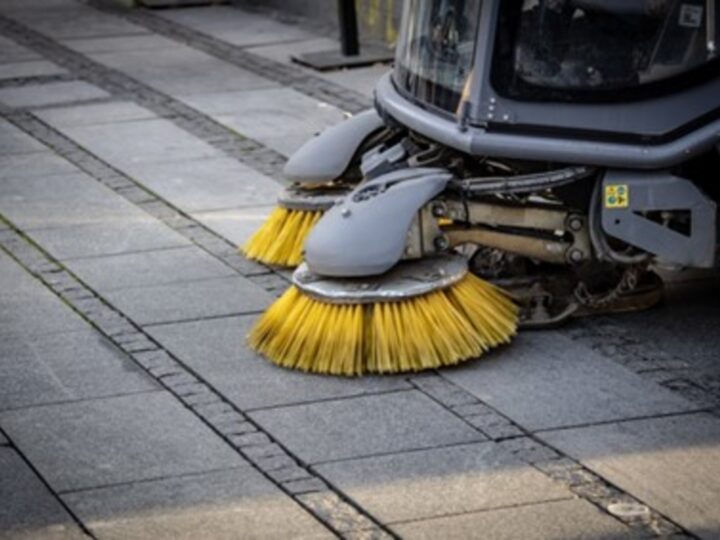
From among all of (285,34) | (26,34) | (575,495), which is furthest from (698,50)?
(26,34)

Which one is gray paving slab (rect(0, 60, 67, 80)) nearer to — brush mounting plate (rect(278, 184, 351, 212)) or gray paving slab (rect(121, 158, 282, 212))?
gray paving slab (rect(121, 158, 282, 212))

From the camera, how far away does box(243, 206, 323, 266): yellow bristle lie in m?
9.95

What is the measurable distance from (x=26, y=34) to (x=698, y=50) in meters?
10.1

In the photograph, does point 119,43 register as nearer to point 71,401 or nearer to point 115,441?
point 71,401

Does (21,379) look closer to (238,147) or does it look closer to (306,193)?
(306,193)

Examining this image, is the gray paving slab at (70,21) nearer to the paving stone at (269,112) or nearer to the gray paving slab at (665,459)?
the paving stone at (269,112)

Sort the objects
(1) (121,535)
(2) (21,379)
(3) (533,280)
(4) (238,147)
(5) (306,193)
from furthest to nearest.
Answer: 1. (4) (238,147)
2. (5) (306,193)
3. (3) (533,280)
4. (2) (21,379)
5. (1) (121,535)

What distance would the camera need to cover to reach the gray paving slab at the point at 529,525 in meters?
6.74

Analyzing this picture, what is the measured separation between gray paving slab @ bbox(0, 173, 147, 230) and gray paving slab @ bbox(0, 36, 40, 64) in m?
4.48

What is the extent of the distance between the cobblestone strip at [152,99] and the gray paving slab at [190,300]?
2.27 metres

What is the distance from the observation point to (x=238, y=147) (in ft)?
41.5

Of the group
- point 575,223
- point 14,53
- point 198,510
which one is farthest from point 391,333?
point 14,53

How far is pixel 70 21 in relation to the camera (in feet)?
60.1

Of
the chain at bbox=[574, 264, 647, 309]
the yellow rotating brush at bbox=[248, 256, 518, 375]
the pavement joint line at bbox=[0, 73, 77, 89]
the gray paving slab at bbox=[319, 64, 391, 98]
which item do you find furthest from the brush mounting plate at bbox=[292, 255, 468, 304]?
the pavement joint line at bbox=[0, 73, 77, 89]
